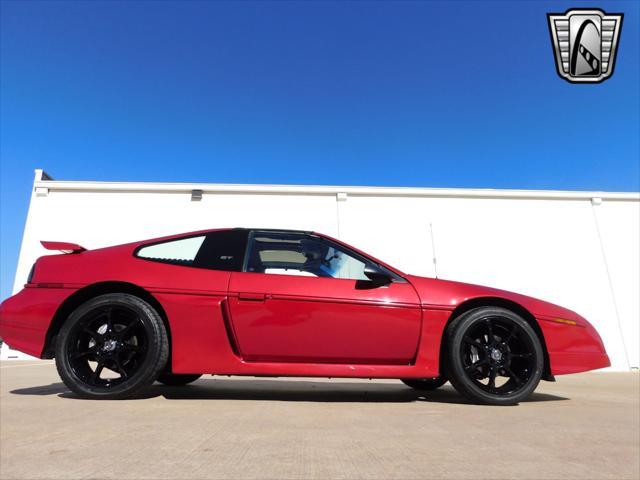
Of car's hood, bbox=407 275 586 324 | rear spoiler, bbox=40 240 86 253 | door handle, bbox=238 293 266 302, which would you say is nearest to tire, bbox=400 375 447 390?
car's hood, bbox=407 275 586 324

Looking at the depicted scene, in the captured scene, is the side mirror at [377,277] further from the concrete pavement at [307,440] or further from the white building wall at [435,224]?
the white building wall at [435,224]

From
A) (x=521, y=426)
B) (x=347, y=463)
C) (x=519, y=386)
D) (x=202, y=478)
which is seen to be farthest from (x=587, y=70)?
(x=202, y=478)

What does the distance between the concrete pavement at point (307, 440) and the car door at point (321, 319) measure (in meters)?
0.29

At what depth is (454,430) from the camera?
4.74 ft

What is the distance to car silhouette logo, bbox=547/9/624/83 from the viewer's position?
14.4ft

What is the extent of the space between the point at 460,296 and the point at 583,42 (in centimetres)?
458

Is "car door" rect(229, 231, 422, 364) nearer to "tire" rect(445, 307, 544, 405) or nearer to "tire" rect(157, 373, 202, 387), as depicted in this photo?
"tire" rect(445, 307, 544, 405)

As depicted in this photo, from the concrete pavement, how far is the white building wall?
6.91 m

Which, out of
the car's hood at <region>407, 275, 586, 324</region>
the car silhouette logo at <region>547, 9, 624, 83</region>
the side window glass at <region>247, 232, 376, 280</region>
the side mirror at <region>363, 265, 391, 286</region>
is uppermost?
the car silhouette logo at <region>547, 9, 624, 83</region>

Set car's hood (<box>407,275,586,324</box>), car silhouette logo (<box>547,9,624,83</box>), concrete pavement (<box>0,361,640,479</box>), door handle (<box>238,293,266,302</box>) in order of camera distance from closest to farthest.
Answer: concrete pavement (<box>0,361,640,479</box>)
door handle (<box>238,293,266,302</box>)
car's hood (<box>407,275,586,324</box>)
car silhouette logo (<box>547,9,624,83</box>)

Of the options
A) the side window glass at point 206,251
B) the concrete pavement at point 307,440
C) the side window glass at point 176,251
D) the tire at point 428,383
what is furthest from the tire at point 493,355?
the side window glass at point 176,251

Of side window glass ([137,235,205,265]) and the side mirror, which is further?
side window glass ([137,235,205,265])

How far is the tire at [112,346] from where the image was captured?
209 cm

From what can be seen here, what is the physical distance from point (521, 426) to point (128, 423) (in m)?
1.76
